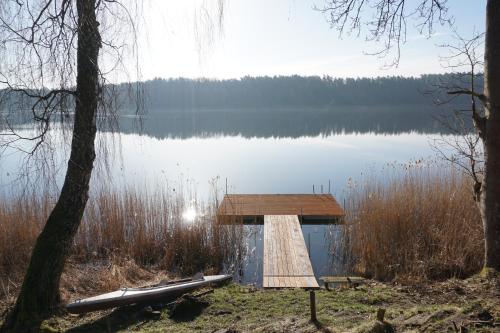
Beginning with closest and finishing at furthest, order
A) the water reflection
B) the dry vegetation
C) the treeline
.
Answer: the dry vegetation
the water reflection
the treeline

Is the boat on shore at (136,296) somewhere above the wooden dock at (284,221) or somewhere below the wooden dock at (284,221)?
above

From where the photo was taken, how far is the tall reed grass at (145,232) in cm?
631

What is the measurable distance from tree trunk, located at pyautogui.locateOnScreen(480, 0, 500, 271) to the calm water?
2.85 m

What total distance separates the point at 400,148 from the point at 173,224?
1639 centimetres

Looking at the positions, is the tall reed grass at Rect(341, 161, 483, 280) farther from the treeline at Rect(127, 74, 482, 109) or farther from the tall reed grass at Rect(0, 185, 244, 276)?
the treeline at Rect(127, 74, 482, 109)

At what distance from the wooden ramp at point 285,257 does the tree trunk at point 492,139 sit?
1.85 metres

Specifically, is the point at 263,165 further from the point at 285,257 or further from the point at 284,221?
the point at 285,257

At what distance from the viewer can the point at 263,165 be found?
58.7 ft

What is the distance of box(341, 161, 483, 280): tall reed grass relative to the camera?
540 centimetres

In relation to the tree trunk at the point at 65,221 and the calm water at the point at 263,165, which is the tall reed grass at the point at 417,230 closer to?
the calm water at the point at 263,165

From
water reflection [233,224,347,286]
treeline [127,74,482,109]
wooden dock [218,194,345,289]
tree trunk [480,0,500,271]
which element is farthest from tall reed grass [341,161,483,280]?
treeline [127,74,482,109]

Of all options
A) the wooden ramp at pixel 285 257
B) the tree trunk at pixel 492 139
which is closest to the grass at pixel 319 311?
the tree trunk at pixel 492 139

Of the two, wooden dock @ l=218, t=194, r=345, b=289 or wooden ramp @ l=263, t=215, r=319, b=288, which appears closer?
wooden ramp @ l=263, t=215, r=319, b=288

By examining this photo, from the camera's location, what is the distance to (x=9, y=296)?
439 centimetres
